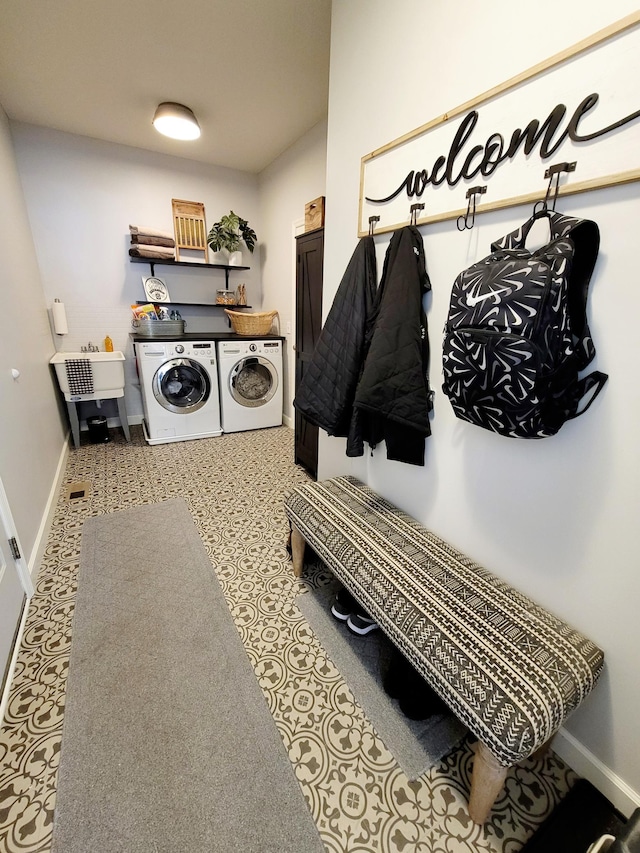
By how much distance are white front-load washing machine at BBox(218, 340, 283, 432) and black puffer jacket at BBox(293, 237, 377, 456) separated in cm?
190

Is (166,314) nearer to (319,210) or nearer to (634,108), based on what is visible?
(319,210)

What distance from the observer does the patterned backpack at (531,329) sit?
0.83 m

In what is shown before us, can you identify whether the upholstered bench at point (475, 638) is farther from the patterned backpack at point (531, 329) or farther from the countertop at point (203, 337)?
the countertop at point (203, 337)

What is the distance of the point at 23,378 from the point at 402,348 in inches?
85.5

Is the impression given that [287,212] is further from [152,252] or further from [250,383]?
[250,383]

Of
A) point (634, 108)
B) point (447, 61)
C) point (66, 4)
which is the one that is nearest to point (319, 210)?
point (447, 61)

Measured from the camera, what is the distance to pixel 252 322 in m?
3.52

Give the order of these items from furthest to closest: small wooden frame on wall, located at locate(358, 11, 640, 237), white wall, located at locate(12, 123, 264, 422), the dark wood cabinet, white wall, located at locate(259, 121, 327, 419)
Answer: white wall, located at locate(12, 123, 264, 422) → white wall, located at locate(259, 121, 327, 419) → the dark wood cabinet → small wooden frame on wall, located at locate(358, 11, 640, 237)

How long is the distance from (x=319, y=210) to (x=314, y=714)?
2709 mm

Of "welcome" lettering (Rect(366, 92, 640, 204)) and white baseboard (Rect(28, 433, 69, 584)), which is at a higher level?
"welcome" lettering (Rect(366, 92, 640, 204))

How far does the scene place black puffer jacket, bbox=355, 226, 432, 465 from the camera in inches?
50.2

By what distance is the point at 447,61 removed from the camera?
1.12 m

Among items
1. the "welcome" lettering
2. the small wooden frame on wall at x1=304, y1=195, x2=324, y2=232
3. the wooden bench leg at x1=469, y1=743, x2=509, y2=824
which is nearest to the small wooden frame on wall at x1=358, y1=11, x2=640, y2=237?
the "welcome" lettering

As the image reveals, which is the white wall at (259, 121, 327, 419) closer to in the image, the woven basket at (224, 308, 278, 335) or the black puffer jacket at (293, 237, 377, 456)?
the woven basket at (224, 308, 278, 335)
